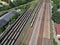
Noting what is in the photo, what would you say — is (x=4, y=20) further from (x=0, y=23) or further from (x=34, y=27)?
(x=34, y=27)

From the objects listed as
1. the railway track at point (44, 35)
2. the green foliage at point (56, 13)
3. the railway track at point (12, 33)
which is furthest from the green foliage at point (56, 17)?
the railway track at point (12, 33)

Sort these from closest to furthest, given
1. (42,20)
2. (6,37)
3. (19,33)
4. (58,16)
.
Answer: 1. (6,37)
2. (19,33)
3. (42,20)
4. (58,16)

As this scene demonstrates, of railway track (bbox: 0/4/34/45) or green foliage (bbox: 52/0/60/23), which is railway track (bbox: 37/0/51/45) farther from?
green foliage (bbox: 52/0/60/23)

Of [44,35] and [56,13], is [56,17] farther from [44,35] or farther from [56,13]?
[44,35]

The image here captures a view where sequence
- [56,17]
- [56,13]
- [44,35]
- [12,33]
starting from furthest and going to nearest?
[56,13] → [56,17] → [44,35] → [12,33]

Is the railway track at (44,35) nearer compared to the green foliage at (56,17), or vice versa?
the railway track at (44,35)

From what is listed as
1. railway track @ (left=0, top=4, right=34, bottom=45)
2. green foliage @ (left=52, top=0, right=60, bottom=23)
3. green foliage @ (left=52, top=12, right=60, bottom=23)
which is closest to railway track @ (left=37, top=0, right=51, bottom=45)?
railway track @ (left=0, top=4, right=34, bottom=45)

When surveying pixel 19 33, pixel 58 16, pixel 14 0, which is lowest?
pixel 58 16

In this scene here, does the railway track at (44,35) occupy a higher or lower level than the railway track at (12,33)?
lower

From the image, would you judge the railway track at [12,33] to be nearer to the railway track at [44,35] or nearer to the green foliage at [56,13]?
the railway track at [44,35]

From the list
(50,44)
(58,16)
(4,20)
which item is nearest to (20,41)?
(50,44)

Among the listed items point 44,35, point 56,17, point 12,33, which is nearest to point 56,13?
point 56,17
